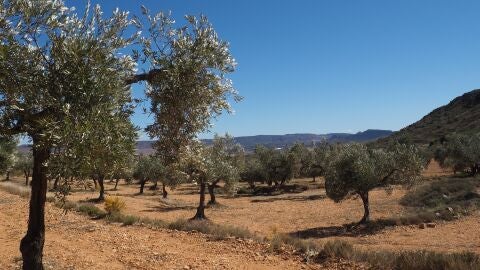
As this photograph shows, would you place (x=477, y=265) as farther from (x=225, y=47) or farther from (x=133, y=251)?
(x=133, y=251)

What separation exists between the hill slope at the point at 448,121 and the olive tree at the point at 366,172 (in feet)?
305

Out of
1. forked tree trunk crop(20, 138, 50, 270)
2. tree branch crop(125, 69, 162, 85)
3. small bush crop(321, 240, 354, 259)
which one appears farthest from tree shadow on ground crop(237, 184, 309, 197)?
tree branch crop(125, 69, 162, 85)

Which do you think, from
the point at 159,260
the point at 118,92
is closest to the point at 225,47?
the point at 118,92

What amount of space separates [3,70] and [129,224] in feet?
47.1

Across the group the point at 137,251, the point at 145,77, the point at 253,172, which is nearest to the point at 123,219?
the point at 137,251

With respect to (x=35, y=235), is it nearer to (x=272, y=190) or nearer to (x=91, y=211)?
(x=91, y=211)

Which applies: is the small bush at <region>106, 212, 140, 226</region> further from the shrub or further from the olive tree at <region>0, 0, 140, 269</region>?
the olive tree at <region>0, 0, 140, 269</region>

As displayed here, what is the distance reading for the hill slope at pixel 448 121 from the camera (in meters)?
134

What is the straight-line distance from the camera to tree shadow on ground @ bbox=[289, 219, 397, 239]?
29.0 m

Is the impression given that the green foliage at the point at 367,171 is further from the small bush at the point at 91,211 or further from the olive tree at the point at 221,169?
the small bush at the point at 91,211

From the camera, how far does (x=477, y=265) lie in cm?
1037

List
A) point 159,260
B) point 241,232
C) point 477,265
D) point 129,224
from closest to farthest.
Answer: point 477,265 < point 159,260 < point 241,232 < point 129,224

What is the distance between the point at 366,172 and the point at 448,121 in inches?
5415

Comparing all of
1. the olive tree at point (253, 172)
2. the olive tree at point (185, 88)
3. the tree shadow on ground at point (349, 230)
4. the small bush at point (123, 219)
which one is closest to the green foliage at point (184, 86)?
the olive tree at point (185, 88)
